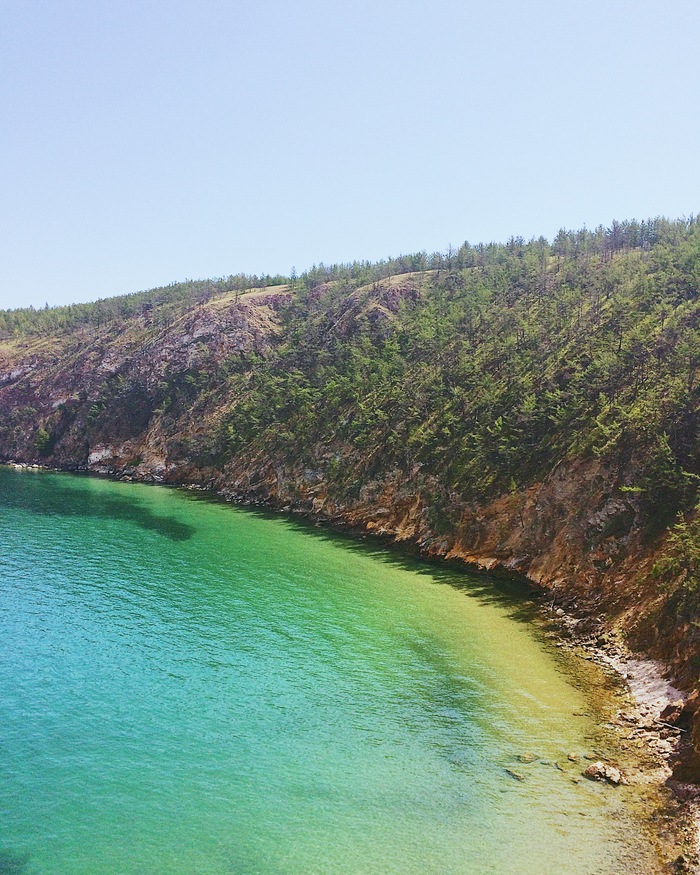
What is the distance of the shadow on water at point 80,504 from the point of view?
7525 cm

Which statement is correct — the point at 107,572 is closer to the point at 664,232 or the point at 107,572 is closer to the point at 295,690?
the point at 295,690

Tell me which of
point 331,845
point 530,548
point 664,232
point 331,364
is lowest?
point 331,845

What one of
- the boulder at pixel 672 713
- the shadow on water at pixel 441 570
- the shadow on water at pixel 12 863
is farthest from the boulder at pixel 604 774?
the shadow on water at pixel 12 863

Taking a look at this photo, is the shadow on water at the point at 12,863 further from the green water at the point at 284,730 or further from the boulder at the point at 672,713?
the boulder at the point at 672,713

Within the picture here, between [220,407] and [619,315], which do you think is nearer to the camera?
[619,315]

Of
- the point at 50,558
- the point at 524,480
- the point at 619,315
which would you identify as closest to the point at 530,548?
the point at 524,480

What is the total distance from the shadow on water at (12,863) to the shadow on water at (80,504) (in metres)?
48.2

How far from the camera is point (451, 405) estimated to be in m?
81.4

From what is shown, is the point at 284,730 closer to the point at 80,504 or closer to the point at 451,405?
the point at 451,405

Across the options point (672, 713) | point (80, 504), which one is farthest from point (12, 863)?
point (80, 504)

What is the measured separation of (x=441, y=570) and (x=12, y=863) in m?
43.6

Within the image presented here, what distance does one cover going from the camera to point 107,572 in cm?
5450

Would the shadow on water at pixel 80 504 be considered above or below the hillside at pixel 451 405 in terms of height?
below

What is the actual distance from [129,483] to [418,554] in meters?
71.4
